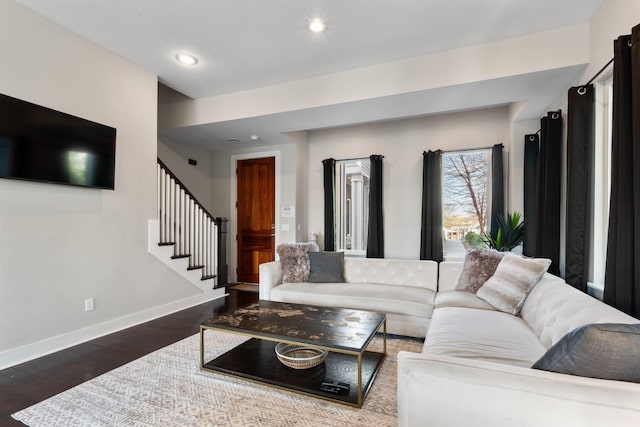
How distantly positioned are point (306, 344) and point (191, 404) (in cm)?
82

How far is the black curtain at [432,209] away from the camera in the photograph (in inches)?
175

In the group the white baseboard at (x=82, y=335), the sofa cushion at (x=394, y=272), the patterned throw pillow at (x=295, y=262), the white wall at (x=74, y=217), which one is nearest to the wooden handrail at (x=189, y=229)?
the white wall at (x=74, y=217)

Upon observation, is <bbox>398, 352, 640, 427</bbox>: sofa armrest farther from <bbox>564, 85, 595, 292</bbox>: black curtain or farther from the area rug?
<bbox>564, 85, 595, 292</bbox>: black curtain

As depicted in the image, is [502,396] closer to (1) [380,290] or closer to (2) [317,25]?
(1) [380,290]

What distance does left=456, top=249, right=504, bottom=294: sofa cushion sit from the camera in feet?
9.55

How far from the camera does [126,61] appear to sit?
3334 mm

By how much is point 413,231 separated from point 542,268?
2.42 m

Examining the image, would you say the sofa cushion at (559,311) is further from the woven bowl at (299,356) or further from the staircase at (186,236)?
the staircase at (186,236)

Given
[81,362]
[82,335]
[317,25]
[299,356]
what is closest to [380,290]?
[299,356]

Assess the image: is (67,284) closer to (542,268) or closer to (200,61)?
(200,61)

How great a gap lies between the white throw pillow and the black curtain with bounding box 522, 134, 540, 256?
1.18 metres

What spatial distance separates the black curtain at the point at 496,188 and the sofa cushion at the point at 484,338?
2.13 metres

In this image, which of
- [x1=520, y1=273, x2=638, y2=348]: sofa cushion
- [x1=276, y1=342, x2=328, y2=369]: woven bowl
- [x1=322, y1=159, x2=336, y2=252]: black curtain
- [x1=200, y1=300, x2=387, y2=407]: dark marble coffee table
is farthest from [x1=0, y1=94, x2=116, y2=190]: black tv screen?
[x1=520, y1=273, x2=638, y2=348]: sofa cushion

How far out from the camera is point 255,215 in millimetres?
5668
